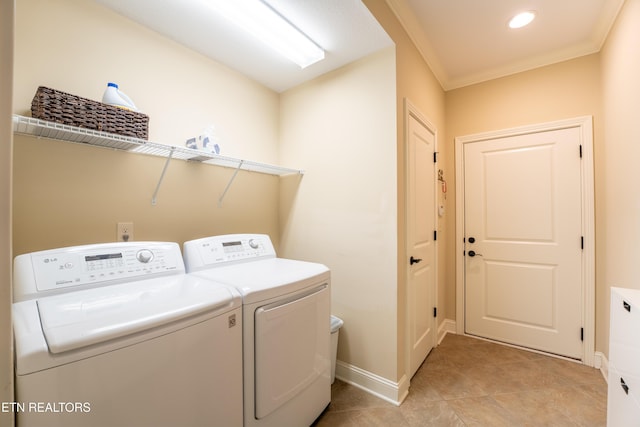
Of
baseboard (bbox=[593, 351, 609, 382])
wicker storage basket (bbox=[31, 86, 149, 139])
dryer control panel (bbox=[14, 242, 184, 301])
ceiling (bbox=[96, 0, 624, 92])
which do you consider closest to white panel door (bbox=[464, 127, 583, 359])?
baseboard (bbox=[593, 351, 609, 382])

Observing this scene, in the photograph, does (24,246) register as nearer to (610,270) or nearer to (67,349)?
(67,349)

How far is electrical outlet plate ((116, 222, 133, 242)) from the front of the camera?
151cm

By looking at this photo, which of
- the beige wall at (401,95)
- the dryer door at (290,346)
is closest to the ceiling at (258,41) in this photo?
the beige wall at (401,95)

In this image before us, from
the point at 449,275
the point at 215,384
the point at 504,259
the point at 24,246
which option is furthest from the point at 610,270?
the point at 24,246

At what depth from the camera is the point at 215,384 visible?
1.01m

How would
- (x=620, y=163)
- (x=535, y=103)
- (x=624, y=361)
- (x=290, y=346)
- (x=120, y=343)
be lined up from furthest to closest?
(x=535, y=103) → (x=620, y=163) → (x=290, y=346) → (x=624, y=361) → (x=120, y=343)

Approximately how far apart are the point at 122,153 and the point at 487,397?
279 cm

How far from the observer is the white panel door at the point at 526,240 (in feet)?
7.48

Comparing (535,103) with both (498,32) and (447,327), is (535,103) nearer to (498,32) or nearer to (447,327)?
(498,32)

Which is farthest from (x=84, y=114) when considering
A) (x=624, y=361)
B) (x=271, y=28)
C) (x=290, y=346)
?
(x=624, y=361)

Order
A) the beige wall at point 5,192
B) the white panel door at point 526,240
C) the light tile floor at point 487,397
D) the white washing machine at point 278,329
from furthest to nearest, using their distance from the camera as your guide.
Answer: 1. the white panel door at point 526,240
2. the light tile floor at point 487,397
3. the white washing machine at point 278,329
4. the beige wall at point 5,192

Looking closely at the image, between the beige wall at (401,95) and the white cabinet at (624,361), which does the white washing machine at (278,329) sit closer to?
the beige wall at (401,95)

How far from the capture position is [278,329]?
1245 mm

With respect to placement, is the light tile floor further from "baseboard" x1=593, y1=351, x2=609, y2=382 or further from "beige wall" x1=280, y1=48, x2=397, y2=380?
"beige wall" x1=280, y1=48, x2=397, y2=380
